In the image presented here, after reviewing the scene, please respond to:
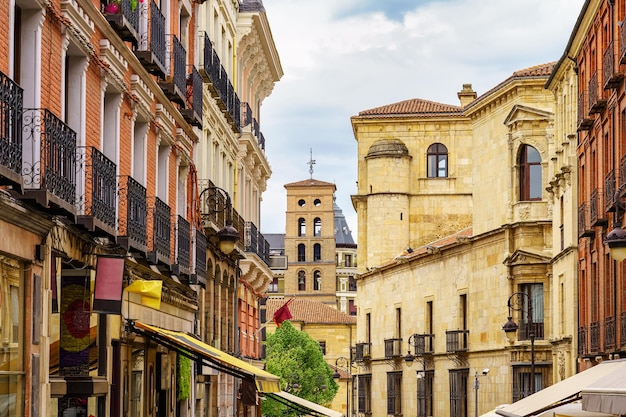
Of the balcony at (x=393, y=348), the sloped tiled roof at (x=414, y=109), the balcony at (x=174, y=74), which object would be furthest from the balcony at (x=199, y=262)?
the sloped tiled roof at (x=414, y=109)

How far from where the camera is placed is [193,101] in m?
26.4

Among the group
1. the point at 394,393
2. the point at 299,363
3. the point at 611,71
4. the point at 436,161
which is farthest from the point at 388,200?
the point at 611,71

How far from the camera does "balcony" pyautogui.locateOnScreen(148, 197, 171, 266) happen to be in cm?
2172

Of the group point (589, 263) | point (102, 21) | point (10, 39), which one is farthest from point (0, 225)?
point (589, 263)

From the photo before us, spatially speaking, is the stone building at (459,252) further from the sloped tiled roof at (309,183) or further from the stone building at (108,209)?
the sloped tiled roof at (309,183)

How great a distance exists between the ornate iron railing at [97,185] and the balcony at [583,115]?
21124 mm

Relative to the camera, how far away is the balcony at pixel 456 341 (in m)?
59.8

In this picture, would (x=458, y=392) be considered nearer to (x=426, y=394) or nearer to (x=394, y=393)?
(x=426, y=394)

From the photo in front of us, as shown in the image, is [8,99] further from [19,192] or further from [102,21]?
[102,21]

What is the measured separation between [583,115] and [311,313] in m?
109

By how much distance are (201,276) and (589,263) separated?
14.2 meters

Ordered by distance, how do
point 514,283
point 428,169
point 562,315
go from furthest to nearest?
point 428,169 → point 514,283 → point 562,315

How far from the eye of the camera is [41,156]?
46.1ft

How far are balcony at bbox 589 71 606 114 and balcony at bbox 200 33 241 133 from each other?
28.8 ft
